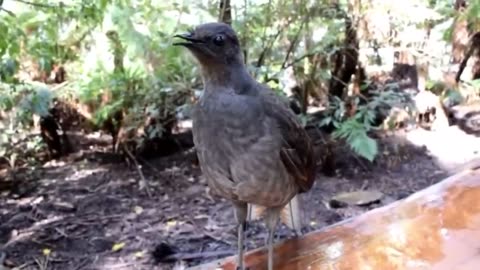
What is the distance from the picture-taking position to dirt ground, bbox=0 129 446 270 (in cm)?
230

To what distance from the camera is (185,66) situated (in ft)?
9.36

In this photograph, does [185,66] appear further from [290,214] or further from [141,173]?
[290,214]

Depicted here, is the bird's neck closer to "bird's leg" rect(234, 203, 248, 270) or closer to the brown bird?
the brown bird

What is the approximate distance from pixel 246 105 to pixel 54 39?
190 cm

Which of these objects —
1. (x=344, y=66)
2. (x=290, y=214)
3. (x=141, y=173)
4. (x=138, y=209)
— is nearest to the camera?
(x=290, y=214)

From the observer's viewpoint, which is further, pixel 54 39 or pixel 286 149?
pixel 54 39

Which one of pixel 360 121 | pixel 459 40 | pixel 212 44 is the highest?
pixel 212 44

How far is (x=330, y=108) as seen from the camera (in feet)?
10.2

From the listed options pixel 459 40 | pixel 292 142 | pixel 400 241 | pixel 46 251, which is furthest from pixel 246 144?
pixel 459 40

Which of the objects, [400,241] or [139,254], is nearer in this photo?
[400,241]

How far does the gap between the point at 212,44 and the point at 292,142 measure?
261 millimetres

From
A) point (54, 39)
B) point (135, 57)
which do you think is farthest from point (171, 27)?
point (54, 39)

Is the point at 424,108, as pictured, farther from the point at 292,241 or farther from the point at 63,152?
the point at 292,241

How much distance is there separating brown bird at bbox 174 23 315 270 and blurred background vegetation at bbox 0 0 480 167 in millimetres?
1317
